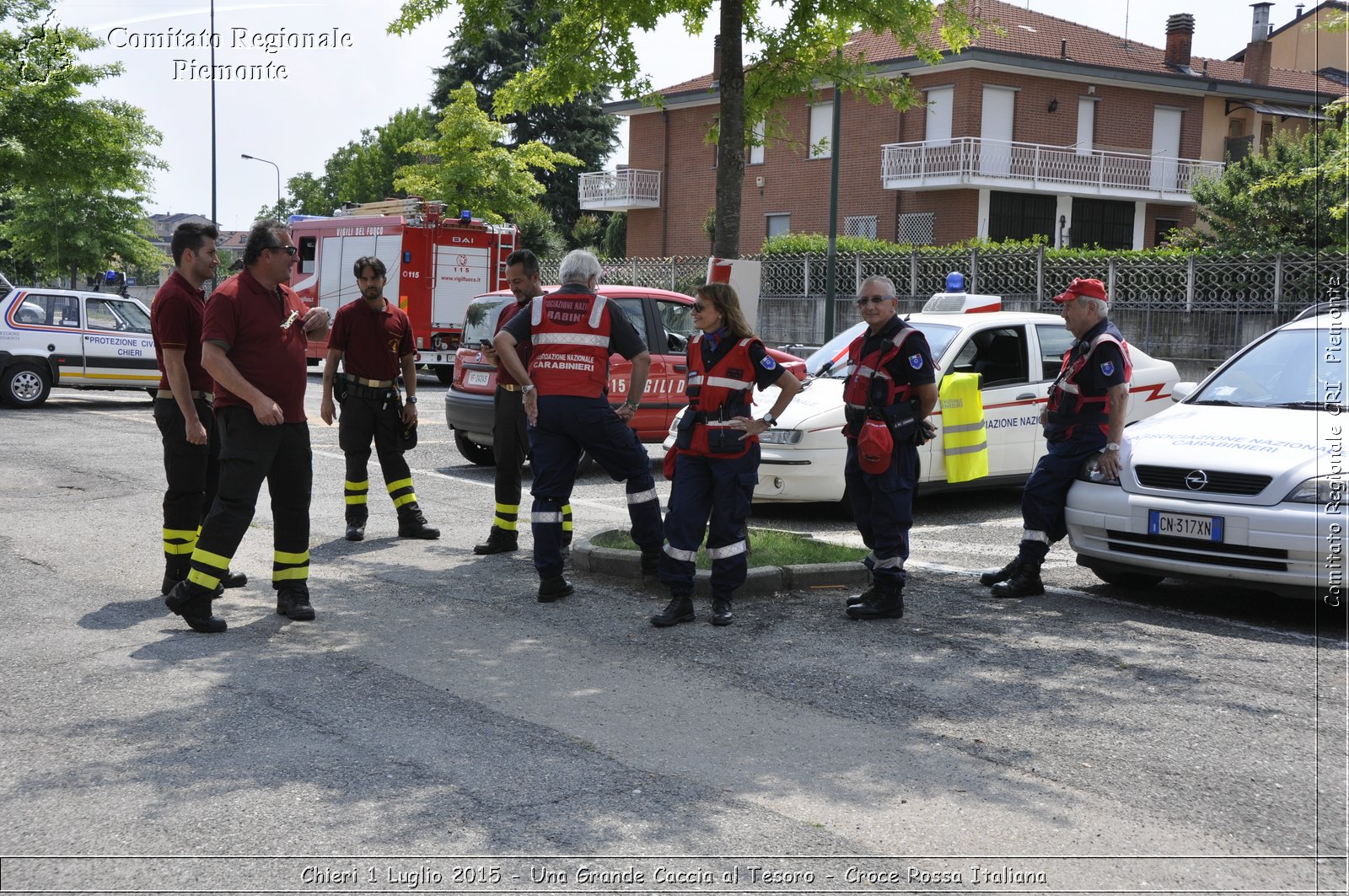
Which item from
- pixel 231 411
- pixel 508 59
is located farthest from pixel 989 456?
pixel 508 59

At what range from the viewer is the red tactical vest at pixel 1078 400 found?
743 cm

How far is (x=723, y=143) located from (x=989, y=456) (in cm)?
347

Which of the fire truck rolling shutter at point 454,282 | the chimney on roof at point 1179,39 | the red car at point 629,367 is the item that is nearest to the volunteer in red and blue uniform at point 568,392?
the red car at point 629,367

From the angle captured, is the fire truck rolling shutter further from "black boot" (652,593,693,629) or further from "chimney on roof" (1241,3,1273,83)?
"chimney on roof" (1241,3,1273,83)

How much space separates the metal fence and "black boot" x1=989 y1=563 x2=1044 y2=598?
37.7ft

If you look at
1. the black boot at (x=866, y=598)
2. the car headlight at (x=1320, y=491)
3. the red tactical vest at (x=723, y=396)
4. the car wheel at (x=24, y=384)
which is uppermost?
the red tactical vest at (x=723, y=396)

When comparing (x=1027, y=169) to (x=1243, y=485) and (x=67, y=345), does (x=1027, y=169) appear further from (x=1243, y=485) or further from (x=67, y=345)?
(x=1243, y=485)

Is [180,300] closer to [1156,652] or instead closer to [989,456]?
[1156,652]

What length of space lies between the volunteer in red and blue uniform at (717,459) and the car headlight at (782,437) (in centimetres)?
299

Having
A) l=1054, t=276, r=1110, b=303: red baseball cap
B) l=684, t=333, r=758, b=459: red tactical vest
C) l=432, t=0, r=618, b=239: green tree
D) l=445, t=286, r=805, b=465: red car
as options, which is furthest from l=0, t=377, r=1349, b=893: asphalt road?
l=432, t=0, r=618, b=239: green tree

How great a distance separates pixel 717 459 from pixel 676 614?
0.84m

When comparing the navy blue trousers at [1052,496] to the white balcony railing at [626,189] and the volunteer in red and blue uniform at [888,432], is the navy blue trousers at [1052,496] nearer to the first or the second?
the volunteer in red and blue uniform at [888,432]

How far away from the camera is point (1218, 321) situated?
20734 mm

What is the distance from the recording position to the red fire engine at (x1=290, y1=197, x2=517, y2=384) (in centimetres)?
2384
